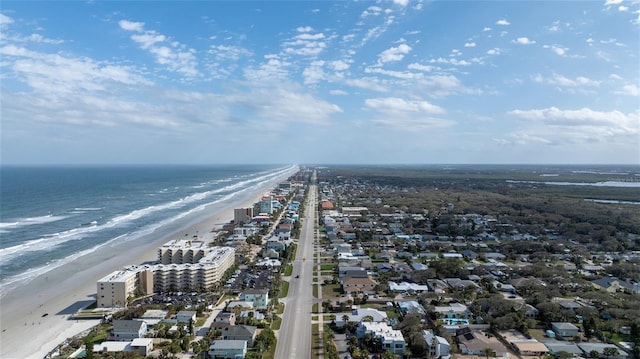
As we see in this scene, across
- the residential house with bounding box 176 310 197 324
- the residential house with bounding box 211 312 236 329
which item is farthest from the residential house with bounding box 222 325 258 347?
the residential house with bounding box 176 310 197 324

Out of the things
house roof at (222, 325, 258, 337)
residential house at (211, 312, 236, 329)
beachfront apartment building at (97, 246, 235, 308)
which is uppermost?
beachfront apartment building at (97, 246, 235, 308)

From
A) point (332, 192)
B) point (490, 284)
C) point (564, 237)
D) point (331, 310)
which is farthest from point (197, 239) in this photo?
point (332, 192)

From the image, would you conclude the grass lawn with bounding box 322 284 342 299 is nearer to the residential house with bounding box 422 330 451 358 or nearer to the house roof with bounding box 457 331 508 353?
the residential house with bounding box 422 330 451 358

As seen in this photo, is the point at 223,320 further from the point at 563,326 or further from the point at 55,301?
the point at 563,326

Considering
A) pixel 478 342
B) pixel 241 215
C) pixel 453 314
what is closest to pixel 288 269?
pixel 453 314

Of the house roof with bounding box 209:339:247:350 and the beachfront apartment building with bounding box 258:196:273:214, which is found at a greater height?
the beachfront apartment building with bounding box 258:196:273:214

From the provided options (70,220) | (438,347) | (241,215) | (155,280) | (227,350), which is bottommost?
(227,350)
